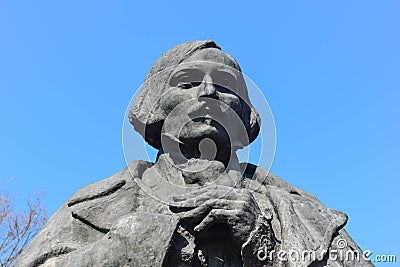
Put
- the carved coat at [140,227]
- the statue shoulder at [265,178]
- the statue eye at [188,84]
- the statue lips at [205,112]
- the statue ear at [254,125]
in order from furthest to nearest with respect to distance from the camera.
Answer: the statue ear at [254,125] → the statue shoulder at [265,178] → the statue eye at [188,84] → the statue lips at [205,112] → the carved coat at [140,227]

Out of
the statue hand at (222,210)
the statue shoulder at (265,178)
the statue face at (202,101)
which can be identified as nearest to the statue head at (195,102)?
the statue face at (202,101)

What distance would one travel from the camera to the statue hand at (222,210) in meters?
3.48

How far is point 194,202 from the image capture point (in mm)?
3586

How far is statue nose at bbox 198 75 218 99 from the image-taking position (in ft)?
13.6

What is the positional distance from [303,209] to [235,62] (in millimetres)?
1329

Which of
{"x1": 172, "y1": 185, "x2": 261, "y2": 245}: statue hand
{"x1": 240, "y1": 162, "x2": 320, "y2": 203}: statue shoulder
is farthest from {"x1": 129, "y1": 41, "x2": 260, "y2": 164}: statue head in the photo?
{"x1": 172, "y1": 185, "x2": 261, "y2": 245}: statue hand

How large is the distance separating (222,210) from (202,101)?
3.18 ft

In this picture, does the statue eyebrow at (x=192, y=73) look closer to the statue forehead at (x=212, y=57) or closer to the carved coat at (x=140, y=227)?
the statue forehead at (x=212, y=57)

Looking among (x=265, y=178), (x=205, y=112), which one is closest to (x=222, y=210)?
(x=205, y=112)

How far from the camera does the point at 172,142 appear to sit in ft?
14.1

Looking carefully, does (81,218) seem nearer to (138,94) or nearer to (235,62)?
(138,94)

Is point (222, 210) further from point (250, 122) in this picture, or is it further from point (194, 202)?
point (250, 122)

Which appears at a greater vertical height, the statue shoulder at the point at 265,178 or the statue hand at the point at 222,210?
the statue shoulder at the point at 265,178

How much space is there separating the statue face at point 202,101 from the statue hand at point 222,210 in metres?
0.65
